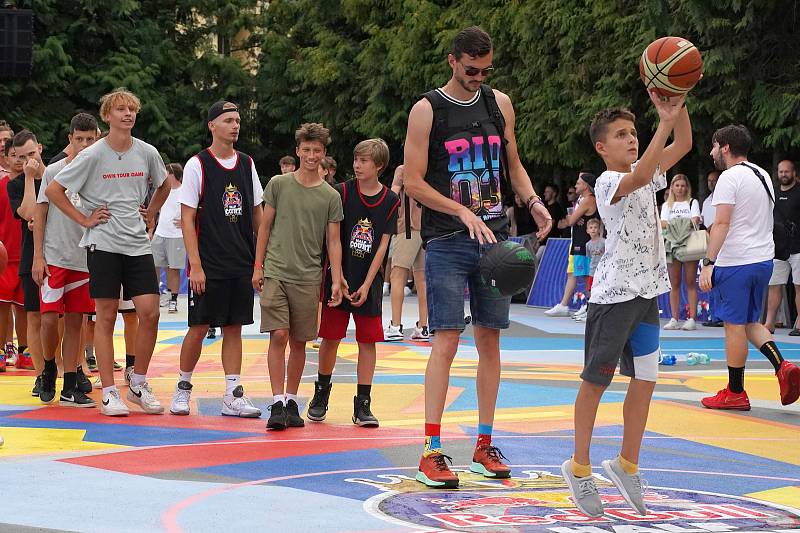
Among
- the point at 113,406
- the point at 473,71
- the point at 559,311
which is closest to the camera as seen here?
the point at 473,71

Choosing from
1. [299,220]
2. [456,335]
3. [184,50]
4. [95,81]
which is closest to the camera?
[456,335]

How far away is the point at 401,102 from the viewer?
28.7 meters

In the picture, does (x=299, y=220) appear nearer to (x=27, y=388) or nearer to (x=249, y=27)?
(x=27, y=388)

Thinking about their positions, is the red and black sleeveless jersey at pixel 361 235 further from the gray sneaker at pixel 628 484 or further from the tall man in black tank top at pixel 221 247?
the gray sneaker at pixel 628 484

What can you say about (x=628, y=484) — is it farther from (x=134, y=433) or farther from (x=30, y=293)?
(x=30, y=293)

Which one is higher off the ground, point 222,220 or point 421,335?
point 222,220

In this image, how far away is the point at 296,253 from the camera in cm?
899

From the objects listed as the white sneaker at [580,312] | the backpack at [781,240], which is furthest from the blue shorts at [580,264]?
the backpack at [781,240]

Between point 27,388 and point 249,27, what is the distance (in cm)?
2589

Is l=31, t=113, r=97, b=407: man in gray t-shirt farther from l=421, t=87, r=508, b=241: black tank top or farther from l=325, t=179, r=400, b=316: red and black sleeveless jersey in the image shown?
l=421, t=87, r=508, b=241: black tank top

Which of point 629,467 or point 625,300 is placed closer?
point 629,467

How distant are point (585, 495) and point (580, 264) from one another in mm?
13685

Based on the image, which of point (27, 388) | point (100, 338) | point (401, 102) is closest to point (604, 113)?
point (100, 338)

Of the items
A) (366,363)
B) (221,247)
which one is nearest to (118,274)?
(221,247)
